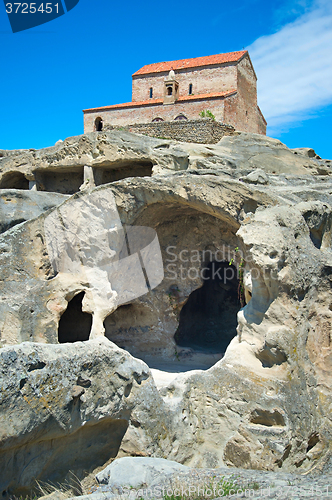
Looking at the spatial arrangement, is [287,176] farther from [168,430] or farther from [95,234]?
[168,430]

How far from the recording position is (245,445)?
486 cm

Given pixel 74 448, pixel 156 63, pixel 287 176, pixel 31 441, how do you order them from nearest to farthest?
1. pixel 31 441
2. pixel 74 448
3. pixel 287 176
4. pixel 156 63

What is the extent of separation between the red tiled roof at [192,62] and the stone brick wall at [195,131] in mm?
11571

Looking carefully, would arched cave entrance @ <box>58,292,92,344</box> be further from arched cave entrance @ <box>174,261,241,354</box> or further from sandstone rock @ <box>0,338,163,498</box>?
sandstone rock @ <box>0,338,163,498</box>

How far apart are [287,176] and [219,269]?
256cm

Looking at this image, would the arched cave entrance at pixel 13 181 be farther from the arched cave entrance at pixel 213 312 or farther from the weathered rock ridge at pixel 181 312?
the arched cave entrance at pixel 213 312

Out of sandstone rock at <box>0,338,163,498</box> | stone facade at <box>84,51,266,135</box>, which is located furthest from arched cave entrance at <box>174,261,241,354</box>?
stone facade at <box>84,51,266,135</box>

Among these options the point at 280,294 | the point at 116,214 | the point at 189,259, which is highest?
the point at 116,214

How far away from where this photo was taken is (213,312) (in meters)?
10.4

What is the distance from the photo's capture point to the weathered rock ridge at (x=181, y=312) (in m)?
4.14

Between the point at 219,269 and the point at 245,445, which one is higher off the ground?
the point at 219,269

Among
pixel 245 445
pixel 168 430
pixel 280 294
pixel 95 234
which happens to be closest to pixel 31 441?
pixel 168 430

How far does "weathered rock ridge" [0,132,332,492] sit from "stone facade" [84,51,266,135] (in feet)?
32.6

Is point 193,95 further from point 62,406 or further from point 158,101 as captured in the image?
point 62,406
